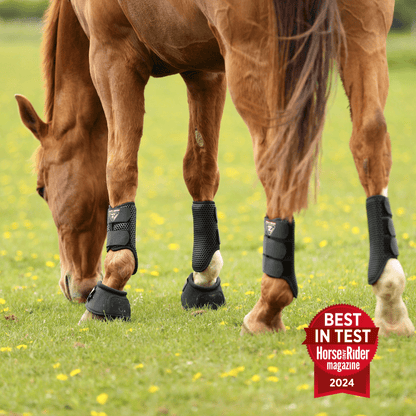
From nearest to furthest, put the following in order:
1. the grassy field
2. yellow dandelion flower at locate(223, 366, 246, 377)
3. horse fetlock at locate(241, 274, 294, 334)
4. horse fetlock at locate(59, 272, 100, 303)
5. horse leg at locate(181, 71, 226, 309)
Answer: the grassy field, yellow dandelion flower at locate(223, 366, 246, 377), horse fetlock at locate(241, 274, 294, 334), horse leg at locate(181, 71, 226, 309), horse fetlock at locate(59, 272, 100, 303)

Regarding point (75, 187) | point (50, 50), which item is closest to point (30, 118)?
point (50, 50)

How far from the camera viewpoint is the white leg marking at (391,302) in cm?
288

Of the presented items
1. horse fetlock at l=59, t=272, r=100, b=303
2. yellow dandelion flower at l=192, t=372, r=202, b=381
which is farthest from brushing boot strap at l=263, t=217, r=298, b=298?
horse fetlock at l=59, t=272, r=100, b=303

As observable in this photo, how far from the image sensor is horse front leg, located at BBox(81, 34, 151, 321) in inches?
157

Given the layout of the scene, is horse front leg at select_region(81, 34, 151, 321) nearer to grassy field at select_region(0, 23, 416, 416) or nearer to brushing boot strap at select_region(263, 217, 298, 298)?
grassy field at select_region(0, 23, 416, 416)

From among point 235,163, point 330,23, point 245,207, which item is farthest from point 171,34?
point 235,163

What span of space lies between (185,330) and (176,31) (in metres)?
2.02

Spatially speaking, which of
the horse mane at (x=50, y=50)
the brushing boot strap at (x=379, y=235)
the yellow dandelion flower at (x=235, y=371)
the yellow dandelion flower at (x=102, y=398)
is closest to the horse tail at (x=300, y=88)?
the brushing boot strap at (x=379, y=235)

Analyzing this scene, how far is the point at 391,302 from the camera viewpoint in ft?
9.63

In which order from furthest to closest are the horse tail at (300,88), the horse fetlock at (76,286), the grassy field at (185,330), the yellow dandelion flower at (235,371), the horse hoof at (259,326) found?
1. the horse fetlock at (76,286)
2. the horse hoof at (259,326)
3. the horse tail at (300,88)
4. the yellow dandelion flower at (235,371)
5. the grassy field at (185,330)

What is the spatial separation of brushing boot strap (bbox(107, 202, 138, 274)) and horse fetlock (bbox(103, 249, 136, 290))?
1.7 inches

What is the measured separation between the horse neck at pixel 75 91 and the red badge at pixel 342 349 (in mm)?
2908

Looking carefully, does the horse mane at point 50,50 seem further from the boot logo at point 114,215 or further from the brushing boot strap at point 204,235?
the brushing boot strap at point 204,235

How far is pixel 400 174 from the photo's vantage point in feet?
47.9
